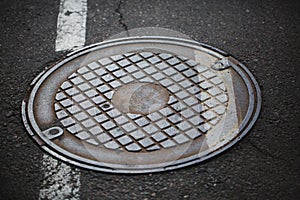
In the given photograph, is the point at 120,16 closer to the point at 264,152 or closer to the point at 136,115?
the point at 136,115

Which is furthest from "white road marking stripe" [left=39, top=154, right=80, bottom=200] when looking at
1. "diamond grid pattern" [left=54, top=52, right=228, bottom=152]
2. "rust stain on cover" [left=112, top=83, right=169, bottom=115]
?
"rust stain on cover" [left=112, top=83, right=169, bottom=115]

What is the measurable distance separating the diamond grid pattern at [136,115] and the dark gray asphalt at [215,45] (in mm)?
220

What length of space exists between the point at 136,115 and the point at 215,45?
87cm

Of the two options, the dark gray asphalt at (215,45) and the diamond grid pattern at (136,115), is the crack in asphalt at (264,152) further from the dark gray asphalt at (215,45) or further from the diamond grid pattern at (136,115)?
the diamond grid pattern at (136,115)

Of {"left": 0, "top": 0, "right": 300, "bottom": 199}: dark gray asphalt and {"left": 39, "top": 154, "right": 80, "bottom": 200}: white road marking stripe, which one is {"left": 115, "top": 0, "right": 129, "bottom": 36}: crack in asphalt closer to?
{"left": 0, "top": 0, "right": 300, "bottom": 199}: dark gray asphalt

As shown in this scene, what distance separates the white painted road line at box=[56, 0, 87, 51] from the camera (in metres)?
3.46

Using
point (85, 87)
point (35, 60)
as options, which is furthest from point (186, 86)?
point (35, 60)

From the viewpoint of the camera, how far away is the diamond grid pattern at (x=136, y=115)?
2.75 meters

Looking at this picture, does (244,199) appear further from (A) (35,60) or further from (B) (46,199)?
(A) (35,60)

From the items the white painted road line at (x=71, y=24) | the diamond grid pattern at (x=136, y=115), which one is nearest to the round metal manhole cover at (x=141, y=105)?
the diamond grid pattern at (x=136, y=115)

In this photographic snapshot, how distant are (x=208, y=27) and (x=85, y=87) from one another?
41.2 inches

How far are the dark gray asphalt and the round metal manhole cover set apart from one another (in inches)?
3.1

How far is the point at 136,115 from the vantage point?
2869 millimetres

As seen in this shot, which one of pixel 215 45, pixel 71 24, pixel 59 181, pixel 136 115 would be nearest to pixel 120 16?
pixel 71 24
